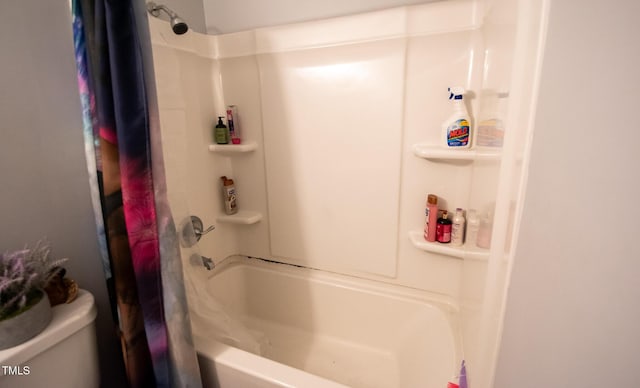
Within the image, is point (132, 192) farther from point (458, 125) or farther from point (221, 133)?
point (458, 125)

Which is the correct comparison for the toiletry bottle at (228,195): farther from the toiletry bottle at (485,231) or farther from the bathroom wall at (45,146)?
the toiletry bottle at (485,231)

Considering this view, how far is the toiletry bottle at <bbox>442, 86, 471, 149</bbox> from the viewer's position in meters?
1.08

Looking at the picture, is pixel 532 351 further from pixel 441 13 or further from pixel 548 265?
pixel 441 13

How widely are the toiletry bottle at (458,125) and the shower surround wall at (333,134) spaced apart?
0.06 meters

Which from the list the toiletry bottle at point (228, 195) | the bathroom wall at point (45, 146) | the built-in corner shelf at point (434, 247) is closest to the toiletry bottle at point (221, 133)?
the toiletry bottle at point (228, 195)

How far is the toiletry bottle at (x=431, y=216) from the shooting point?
1200mm

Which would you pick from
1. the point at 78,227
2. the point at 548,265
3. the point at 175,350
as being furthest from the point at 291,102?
the point at 548,265

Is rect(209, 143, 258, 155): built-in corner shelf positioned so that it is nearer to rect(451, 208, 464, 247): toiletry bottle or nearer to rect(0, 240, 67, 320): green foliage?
rect(0, 240, 67, 320): green foliage

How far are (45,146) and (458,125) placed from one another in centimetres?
141

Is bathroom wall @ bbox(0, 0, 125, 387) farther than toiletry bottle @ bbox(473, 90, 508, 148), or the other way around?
bathroom wall @ bbox(0, 0, 125, 387)

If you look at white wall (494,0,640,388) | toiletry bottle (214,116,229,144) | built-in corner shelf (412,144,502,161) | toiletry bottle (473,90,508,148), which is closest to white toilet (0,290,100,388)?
toiletry bottle (214,116,229,144)

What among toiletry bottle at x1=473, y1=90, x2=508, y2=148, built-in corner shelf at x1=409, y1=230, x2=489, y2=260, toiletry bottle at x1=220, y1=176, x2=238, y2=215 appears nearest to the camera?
toiletry bottle at x1=473, y1=90, x2=508, y2=148

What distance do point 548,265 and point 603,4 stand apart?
1.07 ft

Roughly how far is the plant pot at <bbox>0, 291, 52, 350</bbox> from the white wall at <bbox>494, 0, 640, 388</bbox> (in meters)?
1.00
